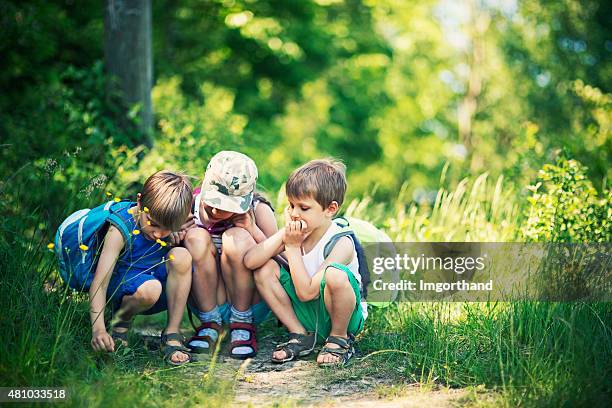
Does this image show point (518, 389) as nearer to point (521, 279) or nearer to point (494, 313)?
point (494, 313)

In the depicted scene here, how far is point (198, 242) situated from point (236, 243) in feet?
0.63

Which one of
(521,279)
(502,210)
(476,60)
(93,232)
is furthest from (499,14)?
(93,232)

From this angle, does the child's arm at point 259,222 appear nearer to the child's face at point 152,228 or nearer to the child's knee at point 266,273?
the child's knee at point 266,273

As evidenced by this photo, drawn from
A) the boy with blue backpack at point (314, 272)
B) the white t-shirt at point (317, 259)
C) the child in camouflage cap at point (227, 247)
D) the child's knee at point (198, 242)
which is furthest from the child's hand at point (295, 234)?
the child's knee at point (198, 242)

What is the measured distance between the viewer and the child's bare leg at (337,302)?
127 inches

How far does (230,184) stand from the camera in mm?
3387

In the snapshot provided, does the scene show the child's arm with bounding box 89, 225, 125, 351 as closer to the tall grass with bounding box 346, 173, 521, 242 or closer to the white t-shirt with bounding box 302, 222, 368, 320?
the white t-shirt with bounding box 302, 222, 368, 320

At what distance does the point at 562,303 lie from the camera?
3443mm

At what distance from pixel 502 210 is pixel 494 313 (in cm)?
147

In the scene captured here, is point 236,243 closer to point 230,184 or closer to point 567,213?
point 230,184

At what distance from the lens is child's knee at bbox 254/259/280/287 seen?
346 cm

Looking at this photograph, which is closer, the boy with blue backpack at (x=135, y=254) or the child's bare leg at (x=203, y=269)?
the boy with blue backpack at (x=135, y=254)

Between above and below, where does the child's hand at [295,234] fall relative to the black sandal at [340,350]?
above

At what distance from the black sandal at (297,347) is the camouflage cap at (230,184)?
2.30 ft
